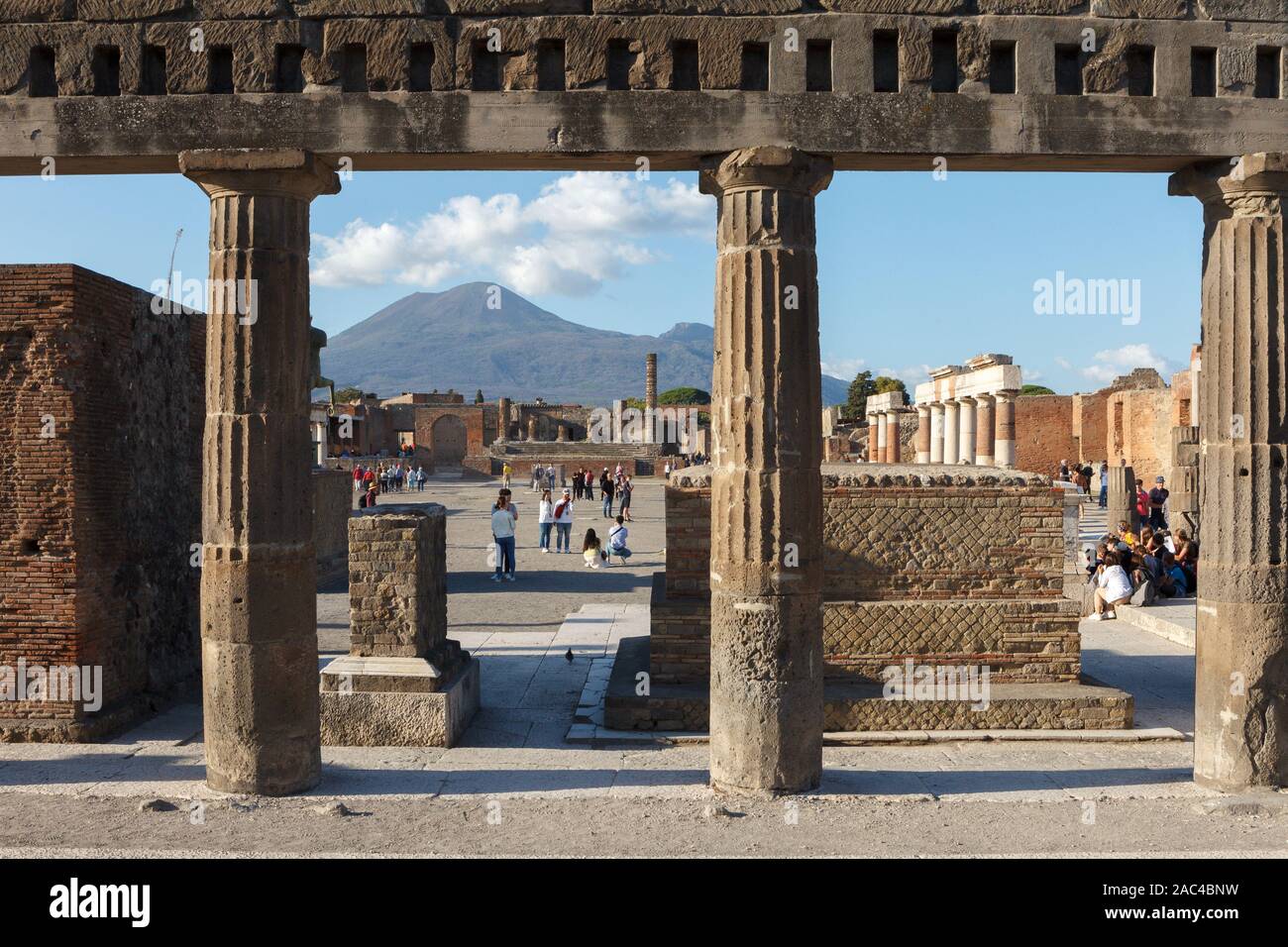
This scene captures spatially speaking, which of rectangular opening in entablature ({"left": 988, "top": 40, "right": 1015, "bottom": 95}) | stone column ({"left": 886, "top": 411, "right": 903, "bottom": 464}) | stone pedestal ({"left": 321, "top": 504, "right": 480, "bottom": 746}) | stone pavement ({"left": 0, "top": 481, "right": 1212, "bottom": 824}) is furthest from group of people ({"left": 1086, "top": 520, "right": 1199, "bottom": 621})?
stone column ({"left": 886, "top": 411, "right": 903, "bottom": 464})

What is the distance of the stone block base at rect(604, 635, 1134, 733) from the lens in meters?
Result: 8.41

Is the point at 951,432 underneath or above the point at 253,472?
above

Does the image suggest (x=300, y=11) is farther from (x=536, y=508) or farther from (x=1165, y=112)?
(x=536, y=508)

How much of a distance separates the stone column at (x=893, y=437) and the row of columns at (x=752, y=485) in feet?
102

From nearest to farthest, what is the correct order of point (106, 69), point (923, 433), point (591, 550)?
point (106, 69), point (591, 550), point (923, 433)

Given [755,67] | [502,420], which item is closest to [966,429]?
[755,67]

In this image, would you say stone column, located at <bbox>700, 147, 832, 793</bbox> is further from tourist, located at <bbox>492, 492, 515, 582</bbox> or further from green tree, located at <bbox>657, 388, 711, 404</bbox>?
green tree, located at <bbox>657, 388, 711, 404</bbox>

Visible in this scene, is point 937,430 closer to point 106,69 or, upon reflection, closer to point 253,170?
point 253,170

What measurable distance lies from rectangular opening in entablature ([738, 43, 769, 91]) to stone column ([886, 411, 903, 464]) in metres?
31.8

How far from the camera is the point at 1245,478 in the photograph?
21.9ft

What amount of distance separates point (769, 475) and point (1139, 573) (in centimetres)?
985

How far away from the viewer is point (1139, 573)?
1428cm

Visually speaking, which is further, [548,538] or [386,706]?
[548,538]

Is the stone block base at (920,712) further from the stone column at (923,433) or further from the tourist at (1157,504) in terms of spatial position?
the stone column at (923,433)
